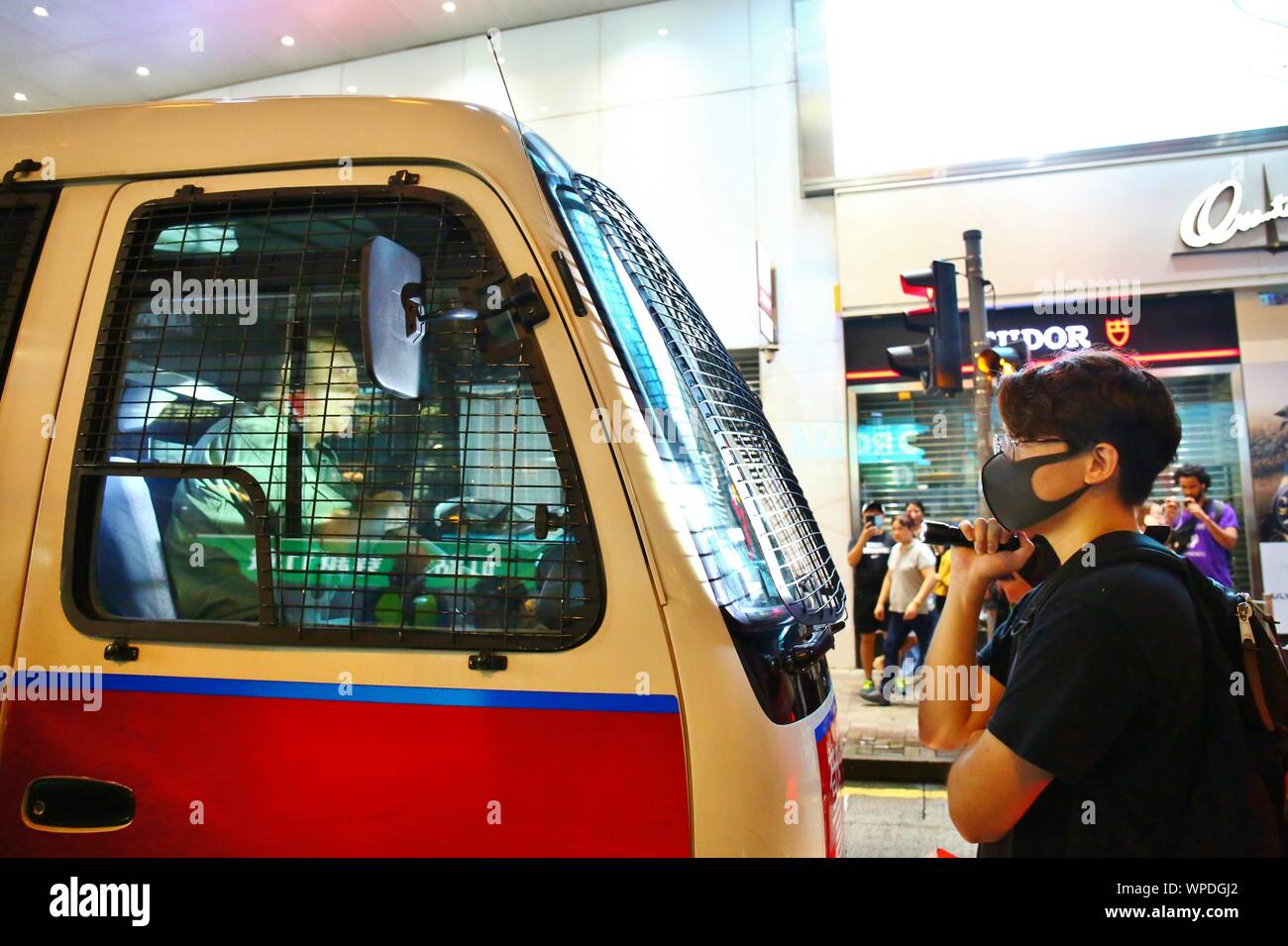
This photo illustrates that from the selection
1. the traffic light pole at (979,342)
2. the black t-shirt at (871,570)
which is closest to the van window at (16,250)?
the traffic light pole at (979,342)

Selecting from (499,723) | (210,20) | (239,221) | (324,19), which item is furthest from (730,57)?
(499,723)

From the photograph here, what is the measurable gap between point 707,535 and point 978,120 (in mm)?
9094

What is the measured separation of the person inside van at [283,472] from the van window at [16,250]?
1.49ft

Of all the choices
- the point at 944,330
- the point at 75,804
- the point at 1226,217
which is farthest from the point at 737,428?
the point at 1226,217

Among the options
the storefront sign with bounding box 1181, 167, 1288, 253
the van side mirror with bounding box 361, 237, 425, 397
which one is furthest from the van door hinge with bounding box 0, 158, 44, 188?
the storefront sign with bounding box 1181, 167, 1288, 253

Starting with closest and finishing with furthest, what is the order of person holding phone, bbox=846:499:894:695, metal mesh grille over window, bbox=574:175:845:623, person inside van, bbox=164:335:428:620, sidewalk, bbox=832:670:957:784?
1. person inside van, bbox=164:335:428:620
2. metal mesh grille over window, bbox=574:175:845:623
3. sidewalk, bbox=832:670:957:784
4. person holding phone, bbox=846:499:894:695

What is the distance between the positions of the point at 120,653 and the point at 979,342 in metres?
6.33

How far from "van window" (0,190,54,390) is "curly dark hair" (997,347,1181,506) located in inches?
82.5

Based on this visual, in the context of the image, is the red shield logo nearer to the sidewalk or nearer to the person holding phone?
the person holding phone

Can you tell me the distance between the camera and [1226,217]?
8695mm

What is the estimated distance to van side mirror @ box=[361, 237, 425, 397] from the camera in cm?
156

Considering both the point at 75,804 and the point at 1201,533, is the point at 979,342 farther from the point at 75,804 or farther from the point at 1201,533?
the point at 75,804

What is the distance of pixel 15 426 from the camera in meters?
1.83
